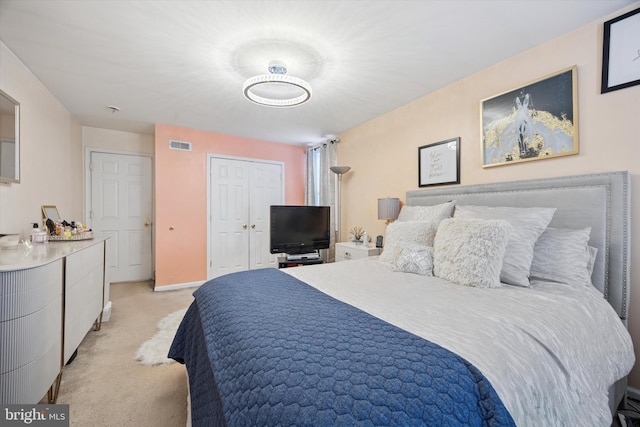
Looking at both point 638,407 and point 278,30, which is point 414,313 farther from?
point 278,30

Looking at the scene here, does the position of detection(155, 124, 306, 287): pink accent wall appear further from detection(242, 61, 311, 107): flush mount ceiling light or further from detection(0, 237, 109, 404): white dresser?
detection(0, 237, 109, 404): white dresser

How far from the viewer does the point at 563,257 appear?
165 centimetres

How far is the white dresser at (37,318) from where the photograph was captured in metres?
1.24

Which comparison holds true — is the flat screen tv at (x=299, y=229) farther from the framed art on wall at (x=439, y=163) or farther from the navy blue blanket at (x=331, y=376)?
the navy blue blanket at (x=331, y=376)

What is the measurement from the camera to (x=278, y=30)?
1.91m

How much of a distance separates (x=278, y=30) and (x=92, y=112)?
3141 mm

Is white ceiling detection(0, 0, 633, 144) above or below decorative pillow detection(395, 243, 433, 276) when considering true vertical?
above

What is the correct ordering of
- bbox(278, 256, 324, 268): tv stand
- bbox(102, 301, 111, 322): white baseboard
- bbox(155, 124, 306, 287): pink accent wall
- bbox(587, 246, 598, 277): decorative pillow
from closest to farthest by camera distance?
bbox(587, 246, 598, 277): decorative pillow, bbox(102, 301, 111, 322): white baseboard, bbox(278, 256, 324, 268): tv stand, bbox(155, 124, 306, 287): pink accent wall

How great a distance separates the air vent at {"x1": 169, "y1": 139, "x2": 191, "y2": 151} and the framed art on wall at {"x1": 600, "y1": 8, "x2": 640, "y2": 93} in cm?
464

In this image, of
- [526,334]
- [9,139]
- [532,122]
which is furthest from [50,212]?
[532,122]

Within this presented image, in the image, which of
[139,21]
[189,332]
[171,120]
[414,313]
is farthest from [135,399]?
[171,120]

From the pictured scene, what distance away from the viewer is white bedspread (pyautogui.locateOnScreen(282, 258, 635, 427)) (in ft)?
2.86

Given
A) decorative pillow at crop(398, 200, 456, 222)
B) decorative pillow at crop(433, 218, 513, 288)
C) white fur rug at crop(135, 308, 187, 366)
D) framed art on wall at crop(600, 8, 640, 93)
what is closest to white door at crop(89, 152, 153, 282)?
white fur rug at crop(135, 308, 187, 366)

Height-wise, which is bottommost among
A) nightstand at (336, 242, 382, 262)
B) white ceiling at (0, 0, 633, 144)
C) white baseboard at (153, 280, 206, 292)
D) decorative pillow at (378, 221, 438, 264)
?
white baseboard at (153, 280, 206, 292)
